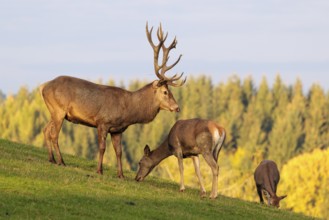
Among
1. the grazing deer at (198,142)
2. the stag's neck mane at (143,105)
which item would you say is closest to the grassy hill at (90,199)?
the grazing deer at (198,142)

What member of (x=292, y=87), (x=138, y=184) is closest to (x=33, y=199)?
(x=138, y=184)

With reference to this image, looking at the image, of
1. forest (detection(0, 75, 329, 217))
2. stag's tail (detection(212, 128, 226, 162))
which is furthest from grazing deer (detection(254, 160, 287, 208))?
forest (detection(0, 75, 329, 217))

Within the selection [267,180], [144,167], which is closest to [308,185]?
[267,180]

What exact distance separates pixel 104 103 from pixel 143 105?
1368 millimetres

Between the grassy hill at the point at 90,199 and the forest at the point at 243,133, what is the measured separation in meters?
76.9

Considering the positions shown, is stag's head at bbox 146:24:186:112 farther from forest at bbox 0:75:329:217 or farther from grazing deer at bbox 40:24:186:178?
forest at bbox 0:75:329:217

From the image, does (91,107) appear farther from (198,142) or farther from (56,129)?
(198,142)

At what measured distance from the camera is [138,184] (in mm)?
22812

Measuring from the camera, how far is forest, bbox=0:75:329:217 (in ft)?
365

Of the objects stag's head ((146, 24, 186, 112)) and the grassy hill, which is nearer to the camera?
the grassy hill

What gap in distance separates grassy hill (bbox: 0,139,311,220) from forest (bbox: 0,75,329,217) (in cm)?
7691

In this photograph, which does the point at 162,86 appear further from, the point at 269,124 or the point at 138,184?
the point at 269,124

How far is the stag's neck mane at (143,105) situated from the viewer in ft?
78.7

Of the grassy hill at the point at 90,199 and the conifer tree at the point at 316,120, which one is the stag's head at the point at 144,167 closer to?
the grassy hill at the point at 90,199
